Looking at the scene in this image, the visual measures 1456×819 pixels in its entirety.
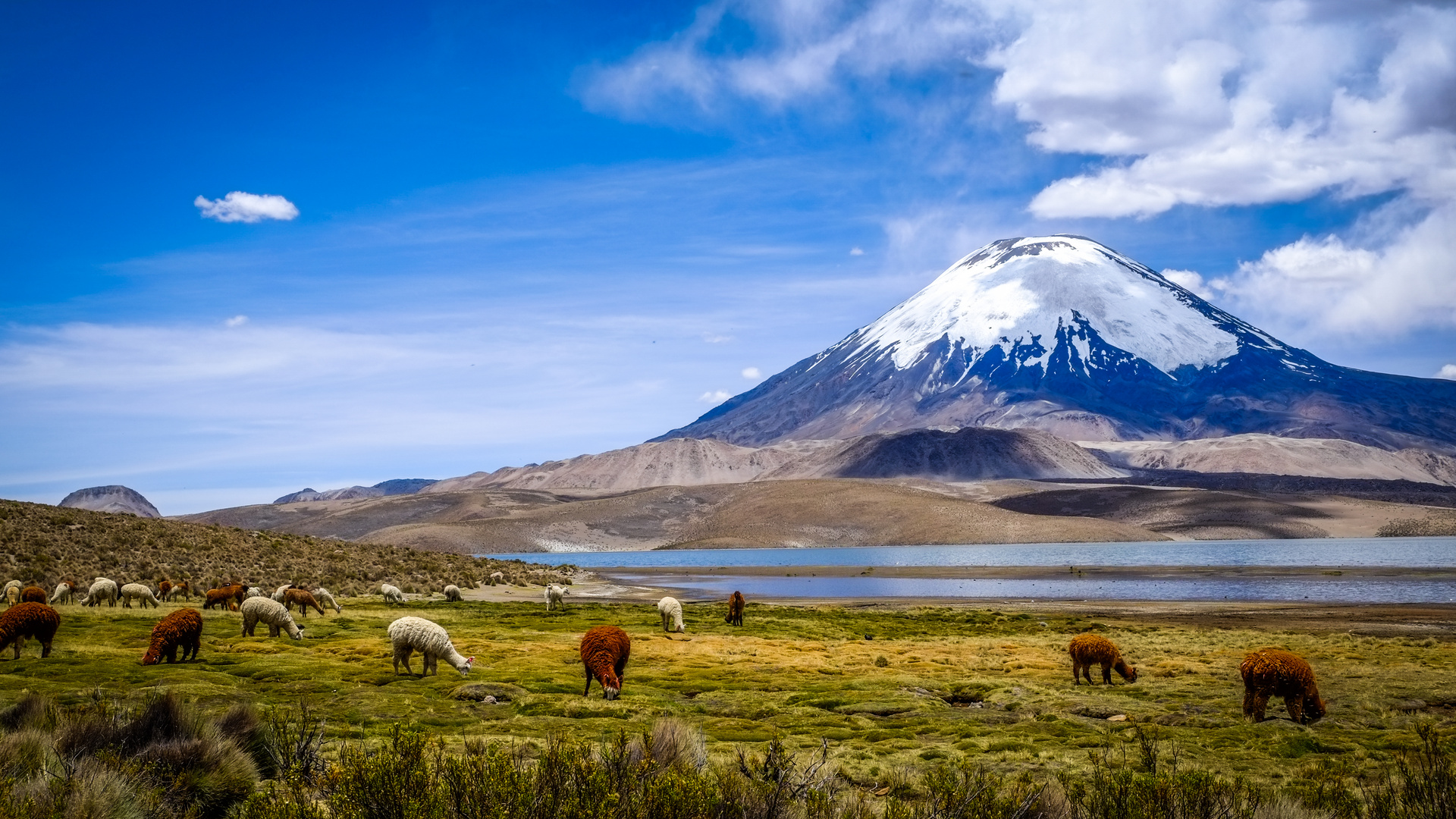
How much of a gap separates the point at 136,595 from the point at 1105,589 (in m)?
54.6

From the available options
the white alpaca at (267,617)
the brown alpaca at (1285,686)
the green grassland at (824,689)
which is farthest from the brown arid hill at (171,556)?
the brown alpaca at (1285,686)

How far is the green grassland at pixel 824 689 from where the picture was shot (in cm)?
1316

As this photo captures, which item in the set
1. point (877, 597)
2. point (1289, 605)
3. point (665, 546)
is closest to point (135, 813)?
point (1289, 605)

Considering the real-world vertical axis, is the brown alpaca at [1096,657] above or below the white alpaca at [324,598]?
below

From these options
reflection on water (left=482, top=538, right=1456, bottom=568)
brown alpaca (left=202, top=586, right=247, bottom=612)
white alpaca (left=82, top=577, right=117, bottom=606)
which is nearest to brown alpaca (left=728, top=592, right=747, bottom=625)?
brown alpaca (left=202, top=586, right=247, bottom=612)

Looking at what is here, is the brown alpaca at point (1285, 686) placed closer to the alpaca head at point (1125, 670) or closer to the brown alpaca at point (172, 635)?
the alpaca head at point (1125, 670)

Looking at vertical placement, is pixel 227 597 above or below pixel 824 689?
above

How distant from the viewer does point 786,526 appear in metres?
171

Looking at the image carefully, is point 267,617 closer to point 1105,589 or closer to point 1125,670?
point 1125,670

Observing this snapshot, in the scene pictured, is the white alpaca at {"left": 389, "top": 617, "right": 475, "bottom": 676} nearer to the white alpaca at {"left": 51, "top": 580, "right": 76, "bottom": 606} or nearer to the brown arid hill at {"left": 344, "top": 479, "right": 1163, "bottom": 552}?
the white alpaca at {"left": 51, "top": 580, "right": 76, "bottom": 606}

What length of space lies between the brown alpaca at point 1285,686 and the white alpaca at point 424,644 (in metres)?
14.1

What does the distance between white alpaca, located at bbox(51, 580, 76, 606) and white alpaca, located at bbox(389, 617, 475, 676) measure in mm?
16793

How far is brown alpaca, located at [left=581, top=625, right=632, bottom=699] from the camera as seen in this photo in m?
16.8

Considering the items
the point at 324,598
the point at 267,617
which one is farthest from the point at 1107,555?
the point at 267,617
